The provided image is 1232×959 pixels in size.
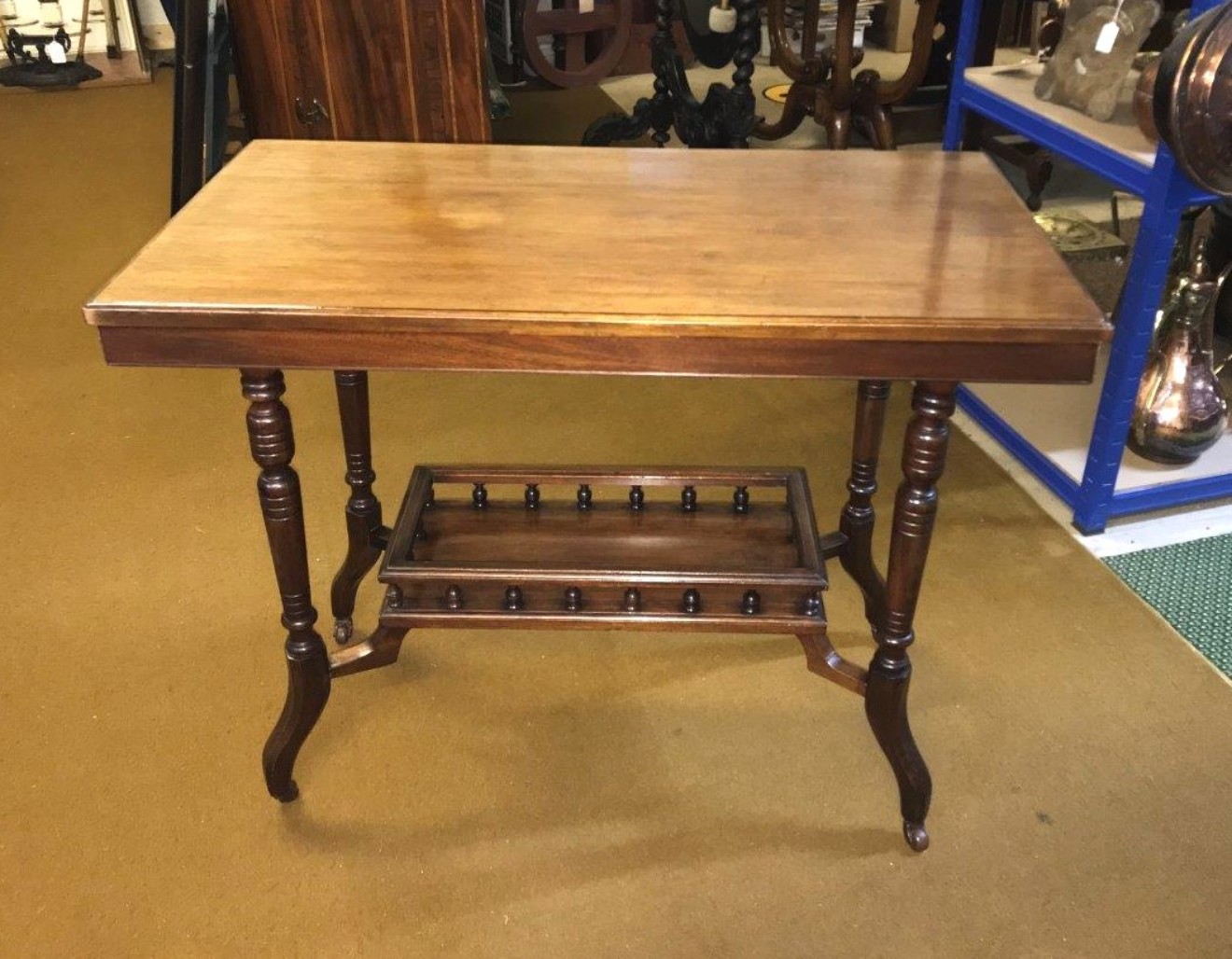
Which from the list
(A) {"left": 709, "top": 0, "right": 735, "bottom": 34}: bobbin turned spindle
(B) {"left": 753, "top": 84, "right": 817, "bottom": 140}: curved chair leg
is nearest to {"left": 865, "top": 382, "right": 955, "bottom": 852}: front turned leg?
(B) {"left": 753, "top": 84, "right": 817, "bottom": 140}: curved chair leg

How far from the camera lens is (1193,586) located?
6.44 feet

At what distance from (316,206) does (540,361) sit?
0.44m

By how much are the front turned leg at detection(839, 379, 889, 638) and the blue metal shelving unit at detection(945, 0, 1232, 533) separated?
0.45 metres

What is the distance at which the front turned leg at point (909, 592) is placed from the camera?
1.26 metres

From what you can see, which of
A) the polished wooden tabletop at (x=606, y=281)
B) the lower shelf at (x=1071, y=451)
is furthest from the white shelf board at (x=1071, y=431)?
the polished wooden tabletop at (x=606, y=281)

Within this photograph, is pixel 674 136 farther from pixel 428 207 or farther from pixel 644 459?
pixel 428 207

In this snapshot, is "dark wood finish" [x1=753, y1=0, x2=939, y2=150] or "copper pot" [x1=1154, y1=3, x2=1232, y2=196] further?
"dark wood finish" [x1=753, y1=0, x2=939, y2=150]

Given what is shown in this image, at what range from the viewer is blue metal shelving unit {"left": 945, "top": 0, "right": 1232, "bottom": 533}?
5.80 ft

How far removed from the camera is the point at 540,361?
3.84 feet

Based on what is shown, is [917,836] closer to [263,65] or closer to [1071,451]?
[1071,451]

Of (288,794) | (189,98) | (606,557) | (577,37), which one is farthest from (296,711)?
(577,37)

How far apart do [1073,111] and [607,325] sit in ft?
4.31

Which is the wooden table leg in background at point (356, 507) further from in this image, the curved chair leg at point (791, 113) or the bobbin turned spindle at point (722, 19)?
the bobbin turned spindle at point (722, 19)

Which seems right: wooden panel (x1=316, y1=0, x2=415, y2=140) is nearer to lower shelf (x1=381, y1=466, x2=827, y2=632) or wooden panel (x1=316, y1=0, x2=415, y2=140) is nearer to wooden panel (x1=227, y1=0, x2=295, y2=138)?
wooden panel (x1=227, y1=0, x2=295, y2=138)
